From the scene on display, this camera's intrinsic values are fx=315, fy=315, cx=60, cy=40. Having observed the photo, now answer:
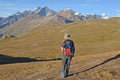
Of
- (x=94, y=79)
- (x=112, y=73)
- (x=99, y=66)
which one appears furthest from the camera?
(x=99, y=66)

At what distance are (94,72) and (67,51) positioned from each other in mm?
3202

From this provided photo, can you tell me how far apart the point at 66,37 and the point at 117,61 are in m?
8.79

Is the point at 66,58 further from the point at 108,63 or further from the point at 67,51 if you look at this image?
the point at 108,63

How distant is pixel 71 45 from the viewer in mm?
22094

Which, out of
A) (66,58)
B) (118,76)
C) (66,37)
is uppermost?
(66,37)

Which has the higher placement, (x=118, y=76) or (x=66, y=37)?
(x=66, y=37)

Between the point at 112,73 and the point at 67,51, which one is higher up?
the point at 67,51

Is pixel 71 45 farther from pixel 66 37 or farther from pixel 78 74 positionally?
pixel 78 74

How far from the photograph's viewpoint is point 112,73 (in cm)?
2314

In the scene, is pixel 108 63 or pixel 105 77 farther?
pixel 108 63

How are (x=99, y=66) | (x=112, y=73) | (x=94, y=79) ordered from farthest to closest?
(x=99, y=66)
(x=112, y=73)
(x=94, y=79)

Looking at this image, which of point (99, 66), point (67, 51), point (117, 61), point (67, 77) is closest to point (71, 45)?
point (67, 51)

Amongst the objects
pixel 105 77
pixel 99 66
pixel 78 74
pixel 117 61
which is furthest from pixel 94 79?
pixel 117 61

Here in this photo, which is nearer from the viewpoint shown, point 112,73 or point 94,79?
point 94,79
